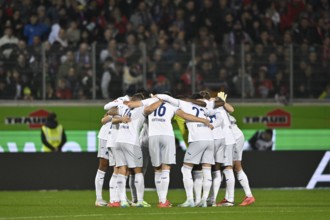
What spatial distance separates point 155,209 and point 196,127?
5.71 ft

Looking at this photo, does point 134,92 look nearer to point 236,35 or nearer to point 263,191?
point 263,191

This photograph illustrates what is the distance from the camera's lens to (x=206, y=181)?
19766 millimetres

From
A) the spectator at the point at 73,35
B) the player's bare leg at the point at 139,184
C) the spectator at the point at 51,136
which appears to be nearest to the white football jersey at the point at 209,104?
the player's bare leg at the point at 139,184

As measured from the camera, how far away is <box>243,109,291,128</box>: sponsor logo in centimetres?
2944

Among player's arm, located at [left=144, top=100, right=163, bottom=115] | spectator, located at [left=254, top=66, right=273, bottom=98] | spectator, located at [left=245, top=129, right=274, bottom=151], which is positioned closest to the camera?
player's arm, located at [left=144, top=100, right=163, bottom=115]

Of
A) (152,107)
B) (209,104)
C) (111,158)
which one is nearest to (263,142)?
(209,104)

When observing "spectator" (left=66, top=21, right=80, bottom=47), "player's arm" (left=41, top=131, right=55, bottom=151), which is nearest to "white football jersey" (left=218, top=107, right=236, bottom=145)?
"player's arm" (left=41, top=131, right=55, bottom=151)

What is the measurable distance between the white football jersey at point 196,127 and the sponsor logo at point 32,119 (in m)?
9.29

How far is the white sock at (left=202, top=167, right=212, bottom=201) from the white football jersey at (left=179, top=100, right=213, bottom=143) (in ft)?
1.91

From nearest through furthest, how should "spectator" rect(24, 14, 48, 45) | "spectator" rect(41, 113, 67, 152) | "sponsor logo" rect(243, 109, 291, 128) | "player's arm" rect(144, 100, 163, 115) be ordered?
"player's arm" rect(144, 100, 163, 115) < "spectator" rect(41, 113, 67, 152) < "spectator" rect(24, 14, 48, 45) < "sponsor logo" rect(243, 109, 291, 128)

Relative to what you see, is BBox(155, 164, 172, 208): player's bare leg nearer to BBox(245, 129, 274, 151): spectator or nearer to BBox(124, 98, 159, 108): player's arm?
BBox(124, 98, 159, 108): player's arm

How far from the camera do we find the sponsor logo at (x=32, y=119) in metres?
28.4

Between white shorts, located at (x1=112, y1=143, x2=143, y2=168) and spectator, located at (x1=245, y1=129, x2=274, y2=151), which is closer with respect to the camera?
white shorts, located at (x1=112, y1=143, x2=143, y2=168)

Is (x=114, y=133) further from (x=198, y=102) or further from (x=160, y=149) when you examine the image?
(x=198, y=102)
